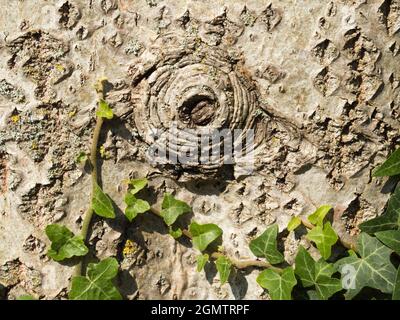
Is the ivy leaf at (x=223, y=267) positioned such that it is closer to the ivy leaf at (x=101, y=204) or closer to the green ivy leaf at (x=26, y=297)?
the ivy leaf at (x=101, y=204)

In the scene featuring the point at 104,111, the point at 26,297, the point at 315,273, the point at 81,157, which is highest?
the point at 104,111

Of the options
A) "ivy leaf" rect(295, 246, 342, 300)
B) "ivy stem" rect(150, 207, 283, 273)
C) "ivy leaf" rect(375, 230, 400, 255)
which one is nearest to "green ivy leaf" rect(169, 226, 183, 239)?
"ivy stem" rect(150, 207, 283, 273)

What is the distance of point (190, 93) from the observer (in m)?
1.52

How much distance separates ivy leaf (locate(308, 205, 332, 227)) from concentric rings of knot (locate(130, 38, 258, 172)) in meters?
0.31

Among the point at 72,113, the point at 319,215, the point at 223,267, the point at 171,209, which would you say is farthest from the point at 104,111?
the point at 319,215

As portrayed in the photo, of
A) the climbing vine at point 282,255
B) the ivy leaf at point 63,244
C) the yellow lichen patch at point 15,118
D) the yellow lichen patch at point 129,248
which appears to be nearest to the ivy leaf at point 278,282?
the climbing vine at point 282,255

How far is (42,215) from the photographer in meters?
1.61

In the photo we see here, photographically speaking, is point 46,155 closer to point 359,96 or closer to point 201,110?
point 201,110

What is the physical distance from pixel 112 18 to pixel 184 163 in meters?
0.47

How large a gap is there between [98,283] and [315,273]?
615 mm

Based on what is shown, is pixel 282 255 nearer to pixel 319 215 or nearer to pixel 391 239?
pixel 319 215

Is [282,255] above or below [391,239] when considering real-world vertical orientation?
below

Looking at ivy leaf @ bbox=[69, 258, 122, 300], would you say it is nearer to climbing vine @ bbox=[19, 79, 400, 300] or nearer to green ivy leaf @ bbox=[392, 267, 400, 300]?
climbing vine @ bbox=[19, 79, 400, 300]

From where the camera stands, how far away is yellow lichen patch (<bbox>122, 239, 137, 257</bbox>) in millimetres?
1636
